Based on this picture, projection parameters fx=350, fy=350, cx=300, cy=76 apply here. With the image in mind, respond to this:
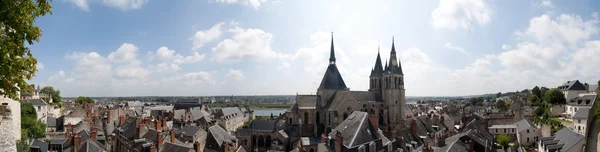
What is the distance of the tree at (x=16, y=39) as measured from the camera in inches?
369

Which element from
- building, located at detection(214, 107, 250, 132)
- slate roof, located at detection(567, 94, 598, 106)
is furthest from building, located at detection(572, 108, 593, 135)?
building, located at detection(214, 107, 250, 132)

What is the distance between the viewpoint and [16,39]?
981cm

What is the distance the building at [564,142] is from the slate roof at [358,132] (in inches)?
673

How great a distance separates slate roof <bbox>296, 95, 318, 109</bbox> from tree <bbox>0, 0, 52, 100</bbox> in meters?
39.7

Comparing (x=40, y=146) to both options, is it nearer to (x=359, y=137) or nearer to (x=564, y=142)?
(x=359, y=137)

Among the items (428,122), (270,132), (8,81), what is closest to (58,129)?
(270,132)

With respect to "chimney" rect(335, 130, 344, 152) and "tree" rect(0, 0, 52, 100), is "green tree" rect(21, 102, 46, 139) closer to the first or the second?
"chimney" rect(335, 130, 344, 152)

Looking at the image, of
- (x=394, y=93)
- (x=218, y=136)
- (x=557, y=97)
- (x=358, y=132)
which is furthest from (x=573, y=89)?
(x=218, y=136)

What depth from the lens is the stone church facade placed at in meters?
47.0

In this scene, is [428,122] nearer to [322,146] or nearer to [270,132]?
[270,132]

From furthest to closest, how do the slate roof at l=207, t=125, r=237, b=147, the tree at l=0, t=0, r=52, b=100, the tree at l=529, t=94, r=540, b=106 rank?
the tree at l=529, t=94, r=540, b=106 → the slate roof at l=207, t=125, r=237, b=147 → the tree at l=0, t=0, r=52, b=100

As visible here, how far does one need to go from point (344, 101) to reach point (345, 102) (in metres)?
0.19

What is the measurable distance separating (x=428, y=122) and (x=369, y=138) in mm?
29515

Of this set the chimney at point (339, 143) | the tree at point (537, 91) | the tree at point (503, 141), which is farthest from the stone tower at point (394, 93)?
the tree at point (537, 91)
